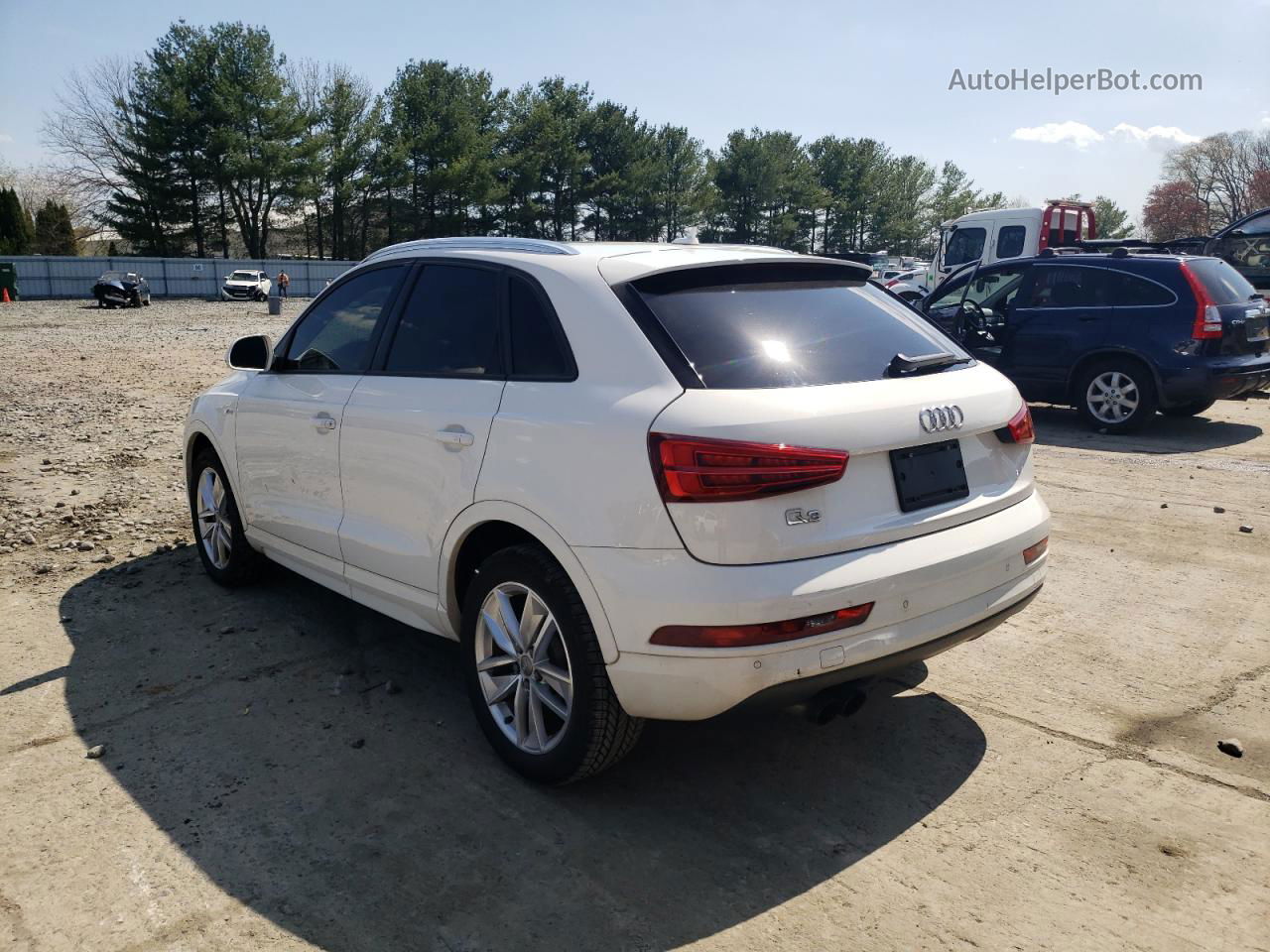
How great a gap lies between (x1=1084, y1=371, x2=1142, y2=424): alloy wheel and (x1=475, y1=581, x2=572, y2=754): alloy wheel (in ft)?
27.7

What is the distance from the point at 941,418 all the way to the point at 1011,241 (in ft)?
64.5

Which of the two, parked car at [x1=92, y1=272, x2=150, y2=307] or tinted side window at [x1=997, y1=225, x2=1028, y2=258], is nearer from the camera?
tinted side window at [x1=997, y1=225, x2=1028, y2=258]

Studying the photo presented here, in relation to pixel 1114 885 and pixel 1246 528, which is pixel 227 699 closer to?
pixel 1114 885

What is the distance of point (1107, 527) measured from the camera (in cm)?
651

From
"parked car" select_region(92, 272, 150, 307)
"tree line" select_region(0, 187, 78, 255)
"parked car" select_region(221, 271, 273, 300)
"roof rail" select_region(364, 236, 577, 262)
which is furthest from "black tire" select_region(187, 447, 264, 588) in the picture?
"tree line" select_region(0, 187, 78, 255)

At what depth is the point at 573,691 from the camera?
3.09m

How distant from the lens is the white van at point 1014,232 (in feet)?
67.9

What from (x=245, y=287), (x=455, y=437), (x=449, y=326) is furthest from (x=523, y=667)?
(x=245, y=287)

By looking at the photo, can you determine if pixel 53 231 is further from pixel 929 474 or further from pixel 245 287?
pixel 929 474

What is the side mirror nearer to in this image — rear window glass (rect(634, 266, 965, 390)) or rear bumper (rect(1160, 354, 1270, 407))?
rear window glass (rect(634, 266, 965, 390))

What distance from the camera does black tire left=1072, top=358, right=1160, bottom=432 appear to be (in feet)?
32.1

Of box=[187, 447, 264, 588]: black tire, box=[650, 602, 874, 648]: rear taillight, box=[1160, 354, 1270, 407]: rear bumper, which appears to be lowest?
box=[187, 447, 264, 588]: black tire

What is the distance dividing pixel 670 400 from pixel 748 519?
42cm

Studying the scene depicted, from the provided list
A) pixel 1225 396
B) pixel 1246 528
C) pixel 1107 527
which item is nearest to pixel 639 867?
pixel 1107 527
